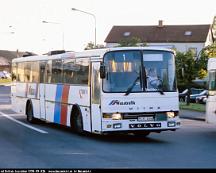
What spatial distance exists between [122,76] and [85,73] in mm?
1917

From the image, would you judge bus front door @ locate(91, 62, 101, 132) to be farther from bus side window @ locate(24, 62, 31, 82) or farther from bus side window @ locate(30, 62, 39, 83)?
bus side window @ locate(24, 62, 31, 82)

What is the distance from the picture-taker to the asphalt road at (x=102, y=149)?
1252cm

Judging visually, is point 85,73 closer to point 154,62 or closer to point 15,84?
point 154,62

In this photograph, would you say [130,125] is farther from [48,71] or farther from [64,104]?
[48,71]

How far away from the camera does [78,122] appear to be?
18.8m

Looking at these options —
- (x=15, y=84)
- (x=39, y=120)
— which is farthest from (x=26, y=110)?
(x=15, y=84)

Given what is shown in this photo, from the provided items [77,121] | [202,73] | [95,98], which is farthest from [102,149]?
[202,73]

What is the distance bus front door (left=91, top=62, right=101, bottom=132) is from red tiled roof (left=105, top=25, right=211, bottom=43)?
92381mm

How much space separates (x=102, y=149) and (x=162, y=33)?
3864 inches

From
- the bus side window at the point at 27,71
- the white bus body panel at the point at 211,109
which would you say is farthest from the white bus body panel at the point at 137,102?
the bus side window at the point at 27,71

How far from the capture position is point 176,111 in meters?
17.3

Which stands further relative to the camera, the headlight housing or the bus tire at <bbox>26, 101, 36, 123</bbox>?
the bus tire at <bbox>26, 101, 36, 123</bbox>

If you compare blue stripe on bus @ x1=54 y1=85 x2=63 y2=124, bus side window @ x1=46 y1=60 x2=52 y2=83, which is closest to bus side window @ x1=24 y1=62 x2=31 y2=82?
bus side window @ x1=46 y1=60 x2=52 y2=83

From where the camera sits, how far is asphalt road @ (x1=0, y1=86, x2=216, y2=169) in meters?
12.5
